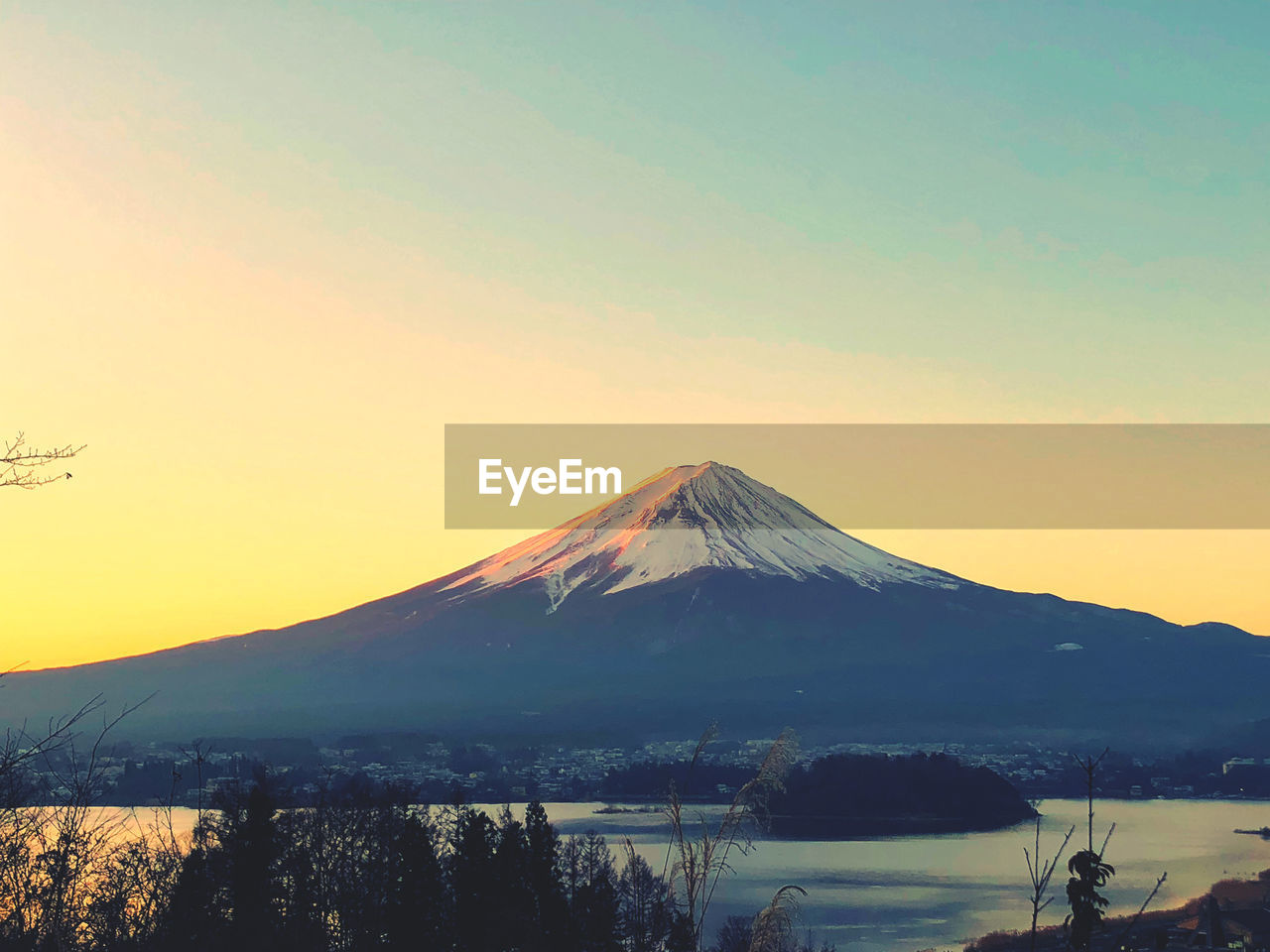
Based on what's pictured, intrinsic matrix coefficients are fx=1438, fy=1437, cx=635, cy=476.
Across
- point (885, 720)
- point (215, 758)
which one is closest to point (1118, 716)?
point (885, 720)

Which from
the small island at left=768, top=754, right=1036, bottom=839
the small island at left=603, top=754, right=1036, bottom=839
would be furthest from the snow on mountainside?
the small island at left=768, top=754, right=1036, bottom=839

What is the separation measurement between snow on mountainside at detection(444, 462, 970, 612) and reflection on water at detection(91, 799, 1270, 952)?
244ft

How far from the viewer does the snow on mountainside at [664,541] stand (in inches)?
6289

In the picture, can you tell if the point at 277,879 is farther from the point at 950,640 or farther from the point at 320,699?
the point at 950,640

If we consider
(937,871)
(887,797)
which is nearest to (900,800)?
(887,797)

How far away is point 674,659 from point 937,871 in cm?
9707

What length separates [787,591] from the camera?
164750 mm

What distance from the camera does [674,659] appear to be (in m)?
156

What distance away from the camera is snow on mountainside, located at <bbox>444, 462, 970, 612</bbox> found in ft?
524

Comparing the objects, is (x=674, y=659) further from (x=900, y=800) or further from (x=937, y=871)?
(x=937, y=871)

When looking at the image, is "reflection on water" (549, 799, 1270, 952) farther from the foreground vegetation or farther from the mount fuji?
the mount fuji

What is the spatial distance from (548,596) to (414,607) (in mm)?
19788

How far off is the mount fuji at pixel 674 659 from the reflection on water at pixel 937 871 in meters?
63.8

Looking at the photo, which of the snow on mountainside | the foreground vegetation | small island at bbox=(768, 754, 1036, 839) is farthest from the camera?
the snow on mountainside
